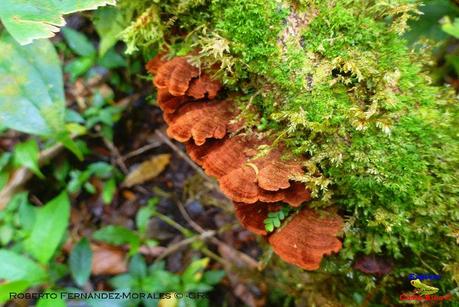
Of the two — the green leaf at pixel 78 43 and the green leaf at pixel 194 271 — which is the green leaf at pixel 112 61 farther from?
the green leaf at pixel 194 271

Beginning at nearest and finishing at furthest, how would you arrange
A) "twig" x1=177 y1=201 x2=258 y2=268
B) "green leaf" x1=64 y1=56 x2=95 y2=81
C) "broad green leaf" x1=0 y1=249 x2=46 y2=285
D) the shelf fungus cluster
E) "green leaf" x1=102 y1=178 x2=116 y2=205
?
the shelf fungus cluster, "broad green leaf" x1=0 y1=249 x2=46 y2=285, "twig" x1=177 y1=201 x2=258 y2=268, "green leaf" x1=102 y1=178 x2=116 y2=205, "green leaf" x1=64 y1=56 x2=95 y2=81

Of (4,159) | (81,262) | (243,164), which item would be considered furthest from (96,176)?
(243,164)

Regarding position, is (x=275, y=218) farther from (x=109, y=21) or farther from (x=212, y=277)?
(x=109, y=21)

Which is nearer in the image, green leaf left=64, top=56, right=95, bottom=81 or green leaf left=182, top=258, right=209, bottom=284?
green leaf left=182, top=258, right=209, bottom=284

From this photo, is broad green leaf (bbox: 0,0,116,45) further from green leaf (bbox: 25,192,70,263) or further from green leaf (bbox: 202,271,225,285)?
green leaf (bbox: 202,271,225,285)

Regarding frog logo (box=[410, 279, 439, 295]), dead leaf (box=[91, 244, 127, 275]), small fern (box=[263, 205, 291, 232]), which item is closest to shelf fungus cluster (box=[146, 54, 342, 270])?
small fern (box=[263, 205, 291, 232])

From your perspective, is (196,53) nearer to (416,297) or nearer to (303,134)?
(303,134)
